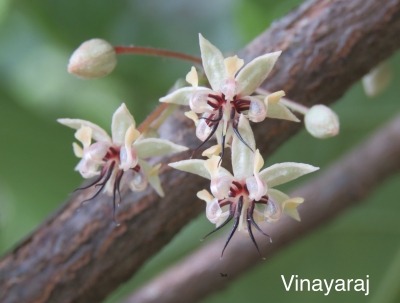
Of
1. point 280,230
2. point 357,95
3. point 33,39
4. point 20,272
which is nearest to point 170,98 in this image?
point 20,272

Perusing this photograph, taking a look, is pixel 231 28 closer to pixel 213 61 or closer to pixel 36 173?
pixel 36 173

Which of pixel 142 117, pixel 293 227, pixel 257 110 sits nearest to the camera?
pixel 257 110

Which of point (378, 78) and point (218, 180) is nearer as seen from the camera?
point (218, 180)

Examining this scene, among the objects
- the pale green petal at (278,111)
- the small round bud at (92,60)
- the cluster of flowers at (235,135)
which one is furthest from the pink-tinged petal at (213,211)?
the small round bud at (92,60)

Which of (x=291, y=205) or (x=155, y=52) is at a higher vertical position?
(x=155, y=52)

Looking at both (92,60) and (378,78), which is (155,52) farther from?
(378,78)

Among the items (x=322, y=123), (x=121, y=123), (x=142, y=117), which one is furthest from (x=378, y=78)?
(x=142, y=117)

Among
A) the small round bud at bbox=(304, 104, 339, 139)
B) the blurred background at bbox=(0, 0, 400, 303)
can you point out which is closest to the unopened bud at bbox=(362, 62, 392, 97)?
the small round bud at bbox=(304, 104, 339, 139)
